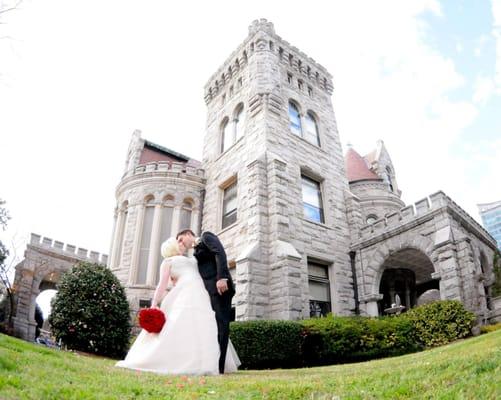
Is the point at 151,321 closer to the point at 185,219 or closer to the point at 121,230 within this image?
the point at 185,219

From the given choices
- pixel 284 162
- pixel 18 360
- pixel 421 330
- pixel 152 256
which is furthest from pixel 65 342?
pixel 421 330

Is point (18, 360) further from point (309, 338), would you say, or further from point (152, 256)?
point (152, 256)

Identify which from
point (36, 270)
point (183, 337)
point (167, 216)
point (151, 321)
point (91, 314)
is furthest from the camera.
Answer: point (36, 270)

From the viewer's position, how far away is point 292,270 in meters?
12.8

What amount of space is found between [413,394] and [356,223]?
1455cm

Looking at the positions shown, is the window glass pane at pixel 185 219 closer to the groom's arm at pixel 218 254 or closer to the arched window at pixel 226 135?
the arched window at pixel 226 135

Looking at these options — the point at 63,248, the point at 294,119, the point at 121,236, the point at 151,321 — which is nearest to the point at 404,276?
the point at 294,119

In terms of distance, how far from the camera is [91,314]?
38.0 feet

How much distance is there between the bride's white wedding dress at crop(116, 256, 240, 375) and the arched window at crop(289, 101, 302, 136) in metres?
13.4

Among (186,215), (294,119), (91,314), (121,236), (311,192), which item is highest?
(294,119)

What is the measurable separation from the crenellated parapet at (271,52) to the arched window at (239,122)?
153 cm

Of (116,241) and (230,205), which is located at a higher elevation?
(230,205)

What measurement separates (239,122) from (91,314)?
11601 millimetres

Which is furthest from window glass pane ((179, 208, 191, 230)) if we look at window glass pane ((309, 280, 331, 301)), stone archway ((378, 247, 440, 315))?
stone archway ((378, 247, 440, 315))
